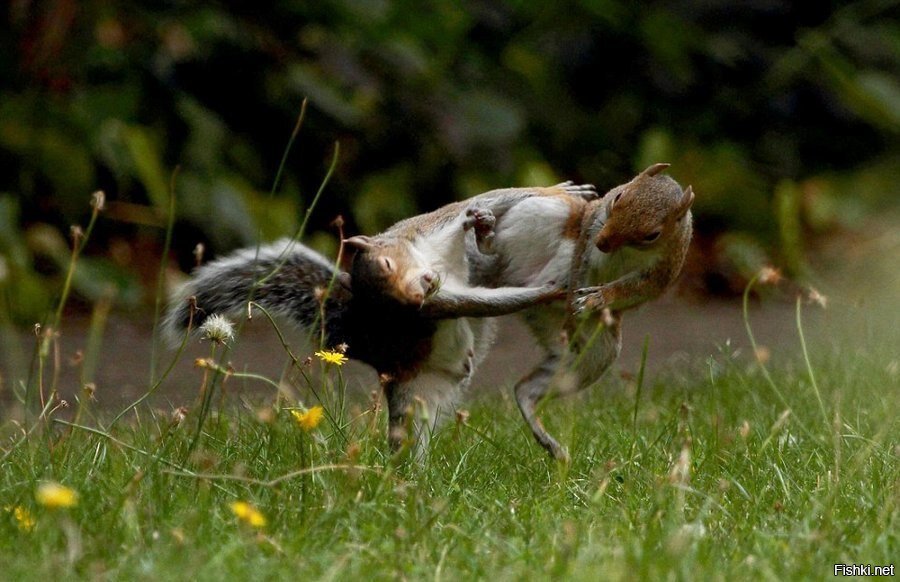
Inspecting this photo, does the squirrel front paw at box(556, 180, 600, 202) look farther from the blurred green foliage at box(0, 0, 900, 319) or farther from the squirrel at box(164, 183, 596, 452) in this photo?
the blurred green foliage at box(0, 0, 900, 319)

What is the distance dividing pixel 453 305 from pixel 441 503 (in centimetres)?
72

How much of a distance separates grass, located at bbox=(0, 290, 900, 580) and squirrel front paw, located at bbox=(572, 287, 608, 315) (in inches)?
12.8

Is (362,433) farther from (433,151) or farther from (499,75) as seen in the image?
(499,75)

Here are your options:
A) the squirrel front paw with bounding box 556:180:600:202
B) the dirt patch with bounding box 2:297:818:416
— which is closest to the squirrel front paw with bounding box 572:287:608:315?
the squirrel front paw with bounding box 556:180:600:202

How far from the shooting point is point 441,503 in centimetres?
257

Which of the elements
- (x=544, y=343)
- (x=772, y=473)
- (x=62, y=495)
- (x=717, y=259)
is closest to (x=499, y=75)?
(x=717, y=259)

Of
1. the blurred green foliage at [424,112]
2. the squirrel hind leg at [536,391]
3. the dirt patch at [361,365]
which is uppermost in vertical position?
the squirrel hind leg at [536,391]

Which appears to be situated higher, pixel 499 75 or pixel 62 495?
pixel 62 495

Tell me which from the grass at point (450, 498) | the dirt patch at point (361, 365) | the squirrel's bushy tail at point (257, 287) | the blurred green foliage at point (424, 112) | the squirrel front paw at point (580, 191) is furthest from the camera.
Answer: the blurred green foliage at point (424, 112)

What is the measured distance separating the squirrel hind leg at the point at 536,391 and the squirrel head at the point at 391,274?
0.42 meters

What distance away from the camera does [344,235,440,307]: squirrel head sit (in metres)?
3.09

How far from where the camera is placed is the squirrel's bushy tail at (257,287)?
3.47m

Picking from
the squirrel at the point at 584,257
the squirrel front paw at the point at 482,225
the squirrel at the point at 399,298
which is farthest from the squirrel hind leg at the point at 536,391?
the squirrel front paw at the point at 482,225

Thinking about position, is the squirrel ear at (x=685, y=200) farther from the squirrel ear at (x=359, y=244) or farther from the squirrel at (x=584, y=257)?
the squirrel ear at (x=359, y=244)
